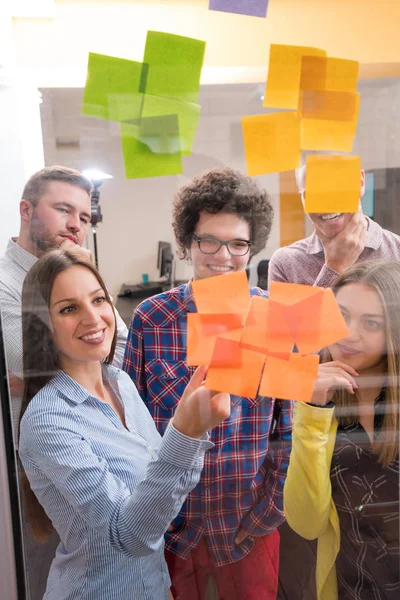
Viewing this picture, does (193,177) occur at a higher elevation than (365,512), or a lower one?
higher

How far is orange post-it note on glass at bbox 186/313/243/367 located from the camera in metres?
0.94

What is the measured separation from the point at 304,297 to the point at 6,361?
63 cm

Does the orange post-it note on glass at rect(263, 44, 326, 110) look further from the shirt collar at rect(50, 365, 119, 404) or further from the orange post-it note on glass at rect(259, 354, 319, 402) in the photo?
the shirt collar at rect(50, 365, 119, 404)

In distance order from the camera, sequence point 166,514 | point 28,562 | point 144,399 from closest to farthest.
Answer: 1. point 166,514
2. point 144,399
3. point 28,562

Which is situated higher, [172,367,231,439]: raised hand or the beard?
the beard

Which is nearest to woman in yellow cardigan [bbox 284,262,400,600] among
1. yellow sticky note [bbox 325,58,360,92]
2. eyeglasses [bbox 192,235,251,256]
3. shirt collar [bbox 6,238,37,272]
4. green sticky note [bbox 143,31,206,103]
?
eyeglasses [bbox 192,235,251,256]

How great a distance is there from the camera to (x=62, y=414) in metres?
0.92

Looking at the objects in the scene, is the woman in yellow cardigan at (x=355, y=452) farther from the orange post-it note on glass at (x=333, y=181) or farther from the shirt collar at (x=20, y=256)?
the shirt collar at (x=20, y=256)

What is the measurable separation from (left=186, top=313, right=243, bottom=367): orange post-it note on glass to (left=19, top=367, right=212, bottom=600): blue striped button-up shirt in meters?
0.14

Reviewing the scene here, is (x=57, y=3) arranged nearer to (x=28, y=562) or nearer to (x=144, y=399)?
(x=144, y=399)

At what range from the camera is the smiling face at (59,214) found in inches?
38.0

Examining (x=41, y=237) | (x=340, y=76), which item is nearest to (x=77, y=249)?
(x=41, y=237)

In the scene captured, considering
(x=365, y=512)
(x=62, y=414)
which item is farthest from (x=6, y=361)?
(x=365, y=512)

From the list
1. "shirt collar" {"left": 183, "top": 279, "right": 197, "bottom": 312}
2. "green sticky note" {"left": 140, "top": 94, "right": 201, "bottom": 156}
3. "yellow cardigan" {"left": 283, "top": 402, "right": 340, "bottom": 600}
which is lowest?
"yellow cardigan" {"left": 283, "top": 402, "right": 340, "bottom": 600}
